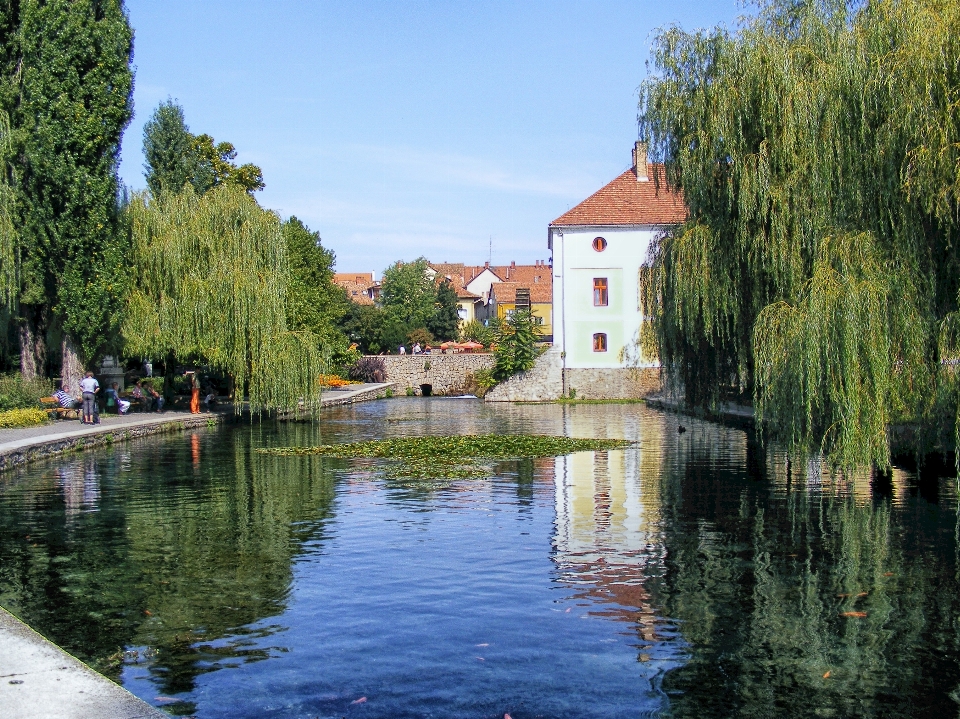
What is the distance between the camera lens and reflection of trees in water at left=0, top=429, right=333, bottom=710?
28.4 ft

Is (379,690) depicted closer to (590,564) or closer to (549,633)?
(549,633)

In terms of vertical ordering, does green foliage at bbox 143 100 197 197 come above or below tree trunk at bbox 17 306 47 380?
above

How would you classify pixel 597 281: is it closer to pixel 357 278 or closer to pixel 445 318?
pixel 445 318

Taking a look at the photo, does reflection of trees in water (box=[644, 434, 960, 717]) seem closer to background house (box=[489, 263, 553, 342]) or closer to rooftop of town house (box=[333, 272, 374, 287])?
background house (box=[489, 263, 553, 342])

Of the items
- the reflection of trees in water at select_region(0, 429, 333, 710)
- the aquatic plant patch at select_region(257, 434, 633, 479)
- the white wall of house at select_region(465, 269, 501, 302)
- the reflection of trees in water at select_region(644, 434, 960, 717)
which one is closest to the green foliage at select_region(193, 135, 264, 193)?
the aquatic plant patch at select_region(257, 434, 633, 479)

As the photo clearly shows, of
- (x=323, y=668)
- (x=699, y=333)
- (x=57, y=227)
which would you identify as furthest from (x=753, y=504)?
(x=57, y=227)

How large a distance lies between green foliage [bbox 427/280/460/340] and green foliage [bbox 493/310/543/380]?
150 feet

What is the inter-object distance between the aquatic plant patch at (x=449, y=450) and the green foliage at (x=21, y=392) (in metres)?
9.12

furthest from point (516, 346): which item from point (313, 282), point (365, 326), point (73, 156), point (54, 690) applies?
point (54, 690)

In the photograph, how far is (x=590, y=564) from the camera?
454 inches

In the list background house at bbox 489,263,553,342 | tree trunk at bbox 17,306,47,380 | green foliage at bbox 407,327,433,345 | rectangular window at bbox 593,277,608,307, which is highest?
background house at bbox 489,263,553,342

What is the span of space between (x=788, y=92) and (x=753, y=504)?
710cm

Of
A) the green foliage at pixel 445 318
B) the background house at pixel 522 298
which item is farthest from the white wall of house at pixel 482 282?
the green foliage at pixel 445 318

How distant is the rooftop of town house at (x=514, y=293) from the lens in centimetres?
10156
